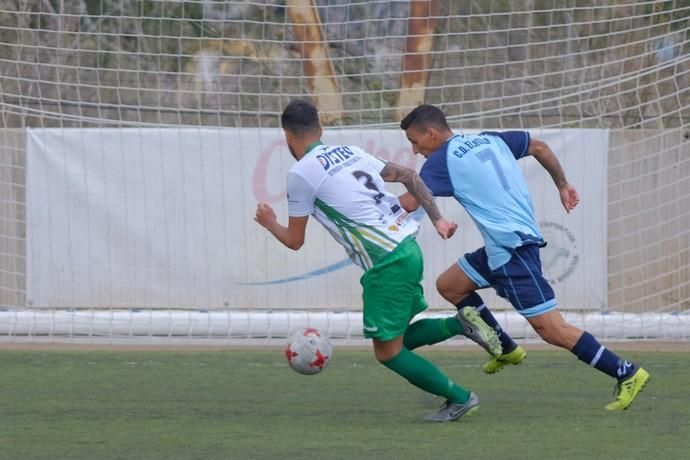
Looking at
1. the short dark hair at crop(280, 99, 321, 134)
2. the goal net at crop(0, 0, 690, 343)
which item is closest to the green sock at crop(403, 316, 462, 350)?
the short dark hair at crop(280, 99, 321, 134)

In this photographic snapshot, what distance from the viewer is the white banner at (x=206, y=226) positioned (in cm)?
1193

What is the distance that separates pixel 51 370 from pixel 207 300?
265 cm

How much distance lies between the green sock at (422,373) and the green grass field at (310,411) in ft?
0.58

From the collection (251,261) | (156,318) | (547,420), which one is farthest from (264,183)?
(547,420)

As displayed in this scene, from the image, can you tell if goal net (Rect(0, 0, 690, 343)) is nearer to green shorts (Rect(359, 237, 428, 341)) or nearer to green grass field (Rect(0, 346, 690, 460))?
green grass field (Rect(0, 346, 690, 460))

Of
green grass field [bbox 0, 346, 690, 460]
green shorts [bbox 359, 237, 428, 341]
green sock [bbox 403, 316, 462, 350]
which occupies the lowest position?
green grass field [bbox 0, 346, 690, 460]

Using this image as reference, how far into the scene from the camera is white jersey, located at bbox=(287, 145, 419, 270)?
682 centimetres

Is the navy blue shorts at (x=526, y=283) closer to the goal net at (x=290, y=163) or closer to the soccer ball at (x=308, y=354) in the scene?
the soccer ball at (x=308, y=354)

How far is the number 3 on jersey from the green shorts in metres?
0.28

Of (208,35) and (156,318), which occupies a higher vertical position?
(208,35)

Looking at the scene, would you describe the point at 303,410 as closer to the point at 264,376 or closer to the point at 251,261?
the point at 264,376

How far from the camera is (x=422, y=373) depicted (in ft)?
22.6

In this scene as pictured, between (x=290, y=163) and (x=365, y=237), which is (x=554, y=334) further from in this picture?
(x=290, y=163)

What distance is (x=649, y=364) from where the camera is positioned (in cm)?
971
